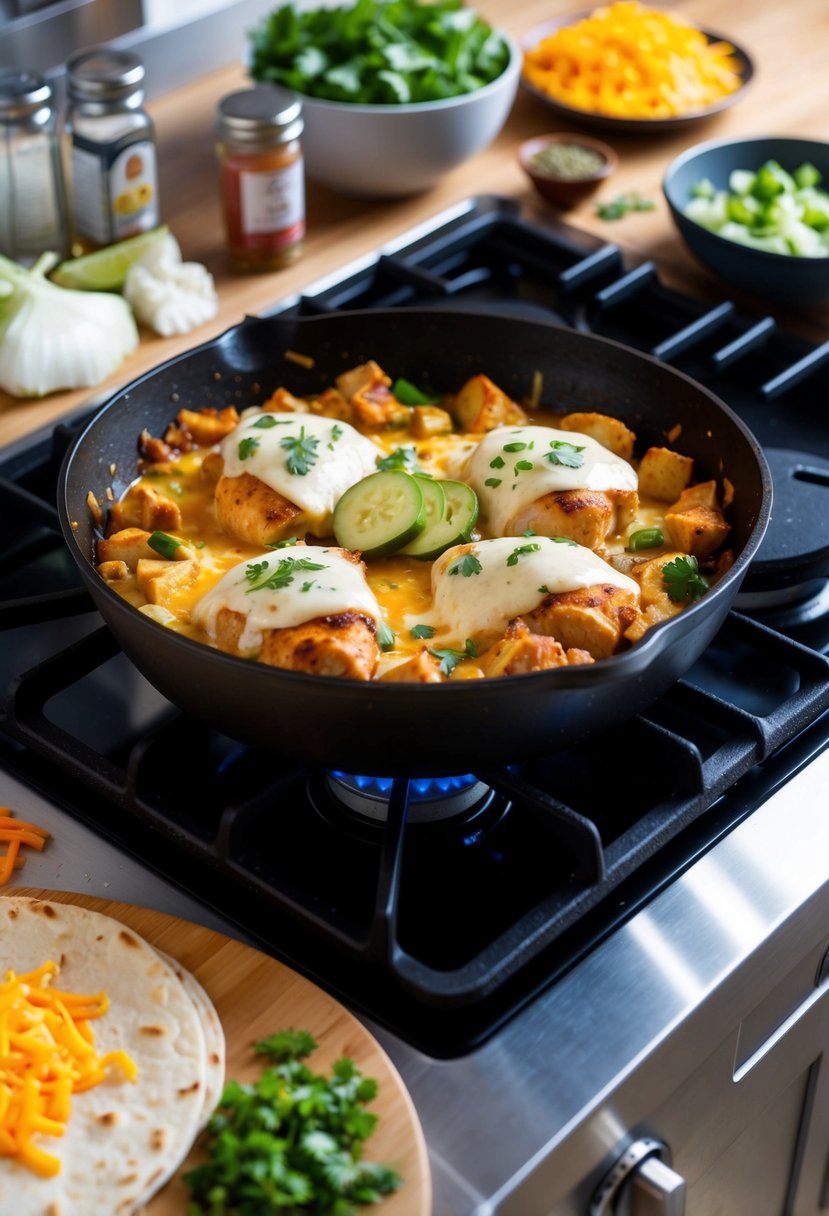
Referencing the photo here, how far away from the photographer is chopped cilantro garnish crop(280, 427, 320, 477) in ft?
5.71

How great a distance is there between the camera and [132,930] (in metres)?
1.34

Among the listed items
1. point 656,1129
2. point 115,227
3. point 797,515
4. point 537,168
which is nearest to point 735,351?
point 797,515

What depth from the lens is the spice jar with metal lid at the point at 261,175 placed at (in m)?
2.33

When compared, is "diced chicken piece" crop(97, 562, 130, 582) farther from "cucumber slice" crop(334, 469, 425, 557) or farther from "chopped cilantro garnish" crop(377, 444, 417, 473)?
"chopped cilantro garnish" crop(377, 444, 417, 473)

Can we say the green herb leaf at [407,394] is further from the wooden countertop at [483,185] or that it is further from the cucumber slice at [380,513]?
the wooden countertop at [483,185]

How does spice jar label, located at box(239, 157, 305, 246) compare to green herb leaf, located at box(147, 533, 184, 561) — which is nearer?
green herb leaf, located at box(147, 533, 184, 561)

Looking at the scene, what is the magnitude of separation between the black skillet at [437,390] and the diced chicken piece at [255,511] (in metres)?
0.18

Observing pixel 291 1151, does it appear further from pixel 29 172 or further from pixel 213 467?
pixel 29 172

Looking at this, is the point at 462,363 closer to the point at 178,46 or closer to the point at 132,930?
the point at 132,930

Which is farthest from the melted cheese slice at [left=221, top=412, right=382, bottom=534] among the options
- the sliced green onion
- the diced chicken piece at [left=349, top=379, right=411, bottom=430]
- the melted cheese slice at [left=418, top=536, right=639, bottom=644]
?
the sliced green onion

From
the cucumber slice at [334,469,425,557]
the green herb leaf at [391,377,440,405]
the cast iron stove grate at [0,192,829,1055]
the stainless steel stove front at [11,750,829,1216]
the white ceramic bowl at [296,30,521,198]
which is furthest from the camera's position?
the white ceramic bowl at [296,30,521,198]

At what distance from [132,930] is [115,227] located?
4.85ft

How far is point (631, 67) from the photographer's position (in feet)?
9.68

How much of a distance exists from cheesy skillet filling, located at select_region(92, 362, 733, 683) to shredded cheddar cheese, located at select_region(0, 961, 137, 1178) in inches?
15.7
